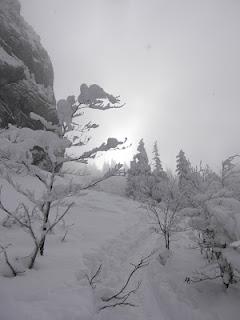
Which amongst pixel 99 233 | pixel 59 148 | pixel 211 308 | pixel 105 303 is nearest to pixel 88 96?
pixel 59 148

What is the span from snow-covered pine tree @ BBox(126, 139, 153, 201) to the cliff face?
17383 millimetres

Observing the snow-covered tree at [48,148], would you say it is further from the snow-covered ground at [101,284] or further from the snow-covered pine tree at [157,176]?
the snow-covered pine tree at [157,176]

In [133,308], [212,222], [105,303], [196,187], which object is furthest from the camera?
[196,187]

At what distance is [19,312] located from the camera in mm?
5207

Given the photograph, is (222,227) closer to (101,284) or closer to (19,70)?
(101,284)

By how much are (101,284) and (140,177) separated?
38.8 metres

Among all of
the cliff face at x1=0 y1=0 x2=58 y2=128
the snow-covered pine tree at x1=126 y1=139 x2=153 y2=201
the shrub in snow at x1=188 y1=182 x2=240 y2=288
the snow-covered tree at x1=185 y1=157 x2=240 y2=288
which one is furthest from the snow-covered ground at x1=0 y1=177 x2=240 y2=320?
the snow-covered pine tree at x1=126 y1=139 x2=153 y2=201

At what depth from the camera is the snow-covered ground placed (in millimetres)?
5789

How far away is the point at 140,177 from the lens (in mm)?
48156

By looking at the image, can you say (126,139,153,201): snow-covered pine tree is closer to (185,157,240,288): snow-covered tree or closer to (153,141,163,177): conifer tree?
(153,141,163,177): conifer tree

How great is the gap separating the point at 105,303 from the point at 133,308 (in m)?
1.29

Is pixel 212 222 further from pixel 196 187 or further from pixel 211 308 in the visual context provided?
pixel 196 187

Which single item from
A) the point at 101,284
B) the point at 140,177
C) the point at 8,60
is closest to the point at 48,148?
the point at 101,284

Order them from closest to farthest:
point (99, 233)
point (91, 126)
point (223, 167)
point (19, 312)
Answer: point (19, 312) → point (91, 126) → point (223, 167) → point (99, 233)
